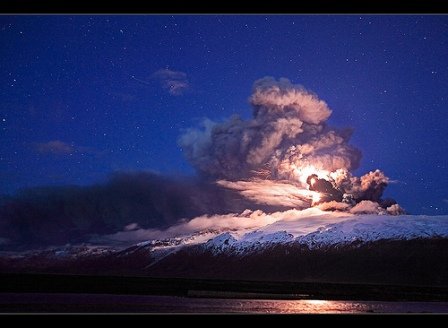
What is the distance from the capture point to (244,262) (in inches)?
4739

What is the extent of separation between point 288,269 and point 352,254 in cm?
1744

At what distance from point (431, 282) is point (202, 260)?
196 feet
